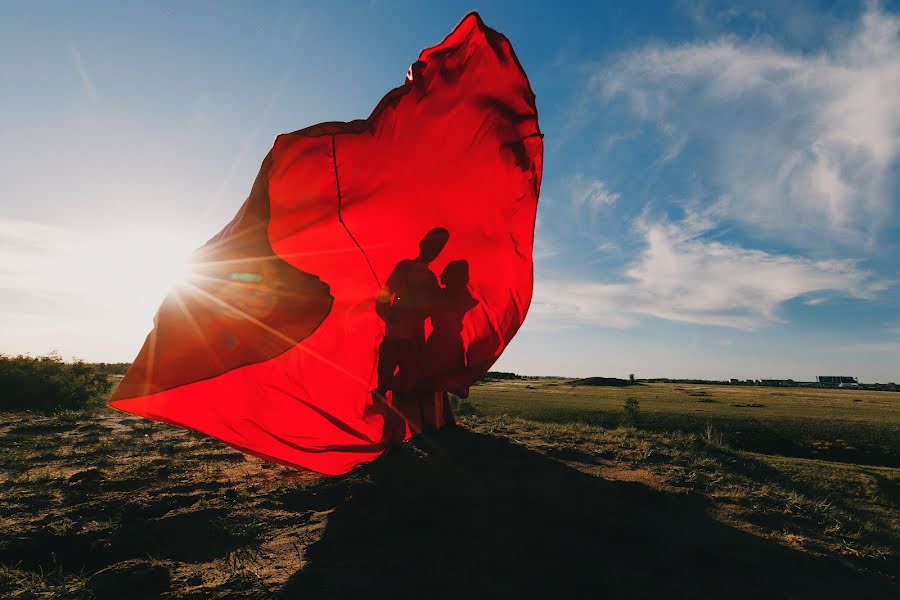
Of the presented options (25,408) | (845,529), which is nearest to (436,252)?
(845,529)

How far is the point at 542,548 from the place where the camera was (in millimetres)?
3059

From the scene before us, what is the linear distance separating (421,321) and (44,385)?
49.4 ft

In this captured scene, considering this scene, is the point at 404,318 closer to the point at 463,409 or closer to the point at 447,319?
the point at 447,319

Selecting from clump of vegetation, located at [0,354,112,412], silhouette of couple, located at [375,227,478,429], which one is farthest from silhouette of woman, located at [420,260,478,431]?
clump of vegetation, located at [0,354,112,412]

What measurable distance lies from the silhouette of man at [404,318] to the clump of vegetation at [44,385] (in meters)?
13.4

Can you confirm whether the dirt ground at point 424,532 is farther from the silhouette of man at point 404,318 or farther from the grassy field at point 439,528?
the silhouette of man at point 404,318

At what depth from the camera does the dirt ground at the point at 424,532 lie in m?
2.65

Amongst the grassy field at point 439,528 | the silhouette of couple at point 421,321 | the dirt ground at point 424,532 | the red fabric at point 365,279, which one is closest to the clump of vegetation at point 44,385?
the grassy field at point 439,528

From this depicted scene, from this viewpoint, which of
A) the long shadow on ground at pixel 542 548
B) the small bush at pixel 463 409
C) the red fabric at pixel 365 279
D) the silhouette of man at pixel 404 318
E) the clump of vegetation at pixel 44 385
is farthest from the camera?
the clump of vegetation at pixel 44 385

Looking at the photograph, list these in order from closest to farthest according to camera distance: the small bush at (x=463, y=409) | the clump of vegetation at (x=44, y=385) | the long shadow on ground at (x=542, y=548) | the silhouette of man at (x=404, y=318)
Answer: the long shadow on ground at (x=542, y=548), the silhouette of man at (x=404, y=318), the small bush at (x=463, y=409), the clump of vegetation at (x=44, y=385)

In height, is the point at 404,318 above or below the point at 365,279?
below

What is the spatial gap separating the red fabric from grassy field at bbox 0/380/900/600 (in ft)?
2.31

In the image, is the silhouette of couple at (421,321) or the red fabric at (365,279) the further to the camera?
the silhouette of couple at (421,321)

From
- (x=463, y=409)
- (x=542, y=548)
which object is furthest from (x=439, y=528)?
(x=463, y=409)
